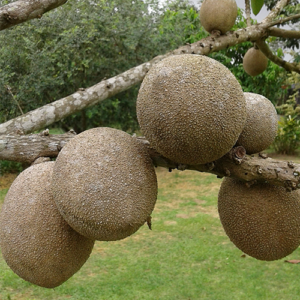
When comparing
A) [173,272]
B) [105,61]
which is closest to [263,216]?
[173,272]

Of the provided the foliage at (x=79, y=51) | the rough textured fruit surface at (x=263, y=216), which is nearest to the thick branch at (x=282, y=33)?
the rough textured fruit surface at (x=263, y=216)

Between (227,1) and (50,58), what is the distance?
12.3ft

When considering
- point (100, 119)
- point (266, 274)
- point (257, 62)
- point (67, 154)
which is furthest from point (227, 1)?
point (100, 119)

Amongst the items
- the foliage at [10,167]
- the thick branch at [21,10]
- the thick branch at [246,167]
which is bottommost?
the foliage at [10,167]

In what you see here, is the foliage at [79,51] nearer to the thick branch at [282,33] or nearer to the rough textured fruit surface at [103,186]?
the thick branch at [282,33]

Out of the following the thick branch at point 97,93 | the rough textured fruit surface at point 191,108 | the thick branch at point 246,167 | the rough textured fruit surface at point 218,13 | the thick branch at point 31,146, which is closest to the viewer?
the rough textured fruit surface at point 191,108

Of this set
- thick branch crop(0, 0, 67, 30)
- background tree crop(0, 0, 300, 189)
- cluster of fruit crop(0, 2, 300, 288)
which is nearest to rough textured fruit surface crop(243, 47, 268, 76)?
background tree crop(0, 0, 300, 189)

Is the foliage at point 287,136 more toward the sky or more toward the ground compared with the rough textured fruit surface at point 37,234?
more toward the ground

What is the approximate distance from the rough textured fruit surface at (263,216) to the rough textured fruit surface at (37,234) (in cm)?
44

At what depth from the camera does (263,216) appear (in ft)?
3.25

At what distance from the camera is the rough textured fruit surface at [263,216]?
98 cm

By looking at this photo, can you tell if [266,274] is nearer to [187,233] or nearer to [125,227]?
[187,233]

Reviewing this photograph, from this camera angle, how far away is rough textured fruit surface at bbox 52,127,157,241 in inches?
29.8

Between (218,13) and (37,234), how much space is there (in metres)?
1.72
